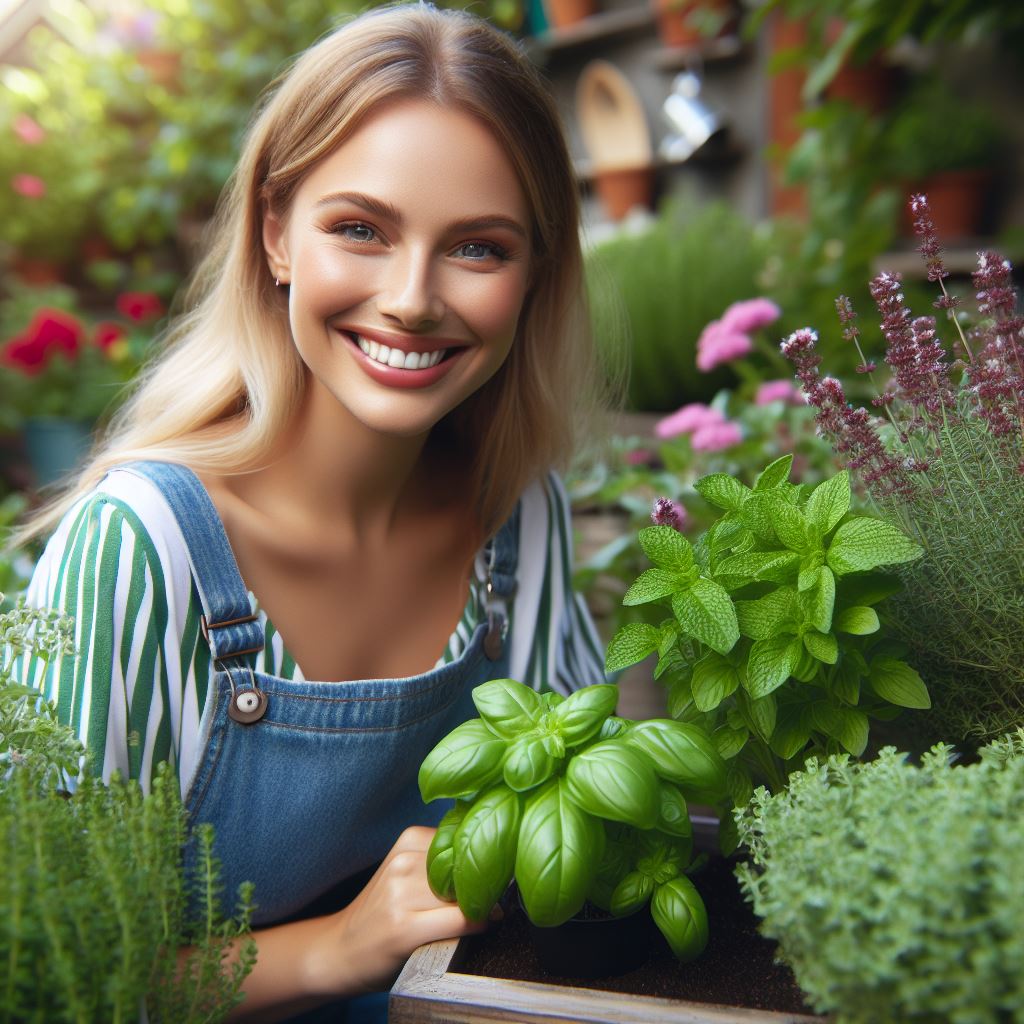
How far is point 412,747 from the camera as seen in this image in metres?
1.17

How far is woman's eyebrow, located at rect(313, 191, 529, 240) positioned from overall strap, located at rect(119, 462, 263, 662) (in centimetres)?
33

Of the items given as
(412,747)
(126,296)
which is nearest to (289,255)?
(412,747)

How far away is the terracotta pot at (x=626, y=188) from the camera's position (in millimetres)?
4074

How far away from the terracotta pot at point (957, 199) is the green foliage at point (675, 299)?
743 millimetres

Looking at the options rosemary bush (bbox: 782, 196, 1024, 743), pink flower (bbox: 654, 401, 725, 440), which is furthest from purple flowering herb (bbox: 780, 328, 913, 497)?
pink flower (bbox: 654, 401, 725, 440)

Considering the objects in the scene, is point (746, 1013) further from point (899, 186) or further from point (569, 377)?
point (899, 186)

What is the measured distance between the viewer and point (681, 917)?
763mm

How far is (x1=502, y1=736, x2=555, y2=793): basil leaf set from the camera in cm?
75

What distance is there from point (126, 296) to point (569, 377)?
2557 millimetres

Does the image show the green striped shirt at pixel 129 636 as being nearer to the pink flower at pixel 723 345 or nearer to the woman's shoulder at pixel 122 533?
the woman's shoulder at pixel 122 533

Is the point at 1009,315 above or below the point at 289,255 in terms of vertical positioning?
below

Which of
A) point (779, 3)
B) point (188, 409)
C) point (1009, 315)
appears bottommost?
point (1009, 315)

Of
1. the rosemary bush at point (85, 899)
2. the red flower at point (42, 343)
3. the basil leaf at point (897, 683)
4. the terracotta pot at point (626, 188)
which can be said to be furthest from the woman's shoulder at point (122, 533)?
the terracotta pot at point (626, 188)

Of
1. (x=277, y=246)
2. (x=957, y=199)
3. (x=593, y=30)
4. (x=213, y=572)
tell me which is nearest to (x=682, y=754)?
(x=213, y=572)
